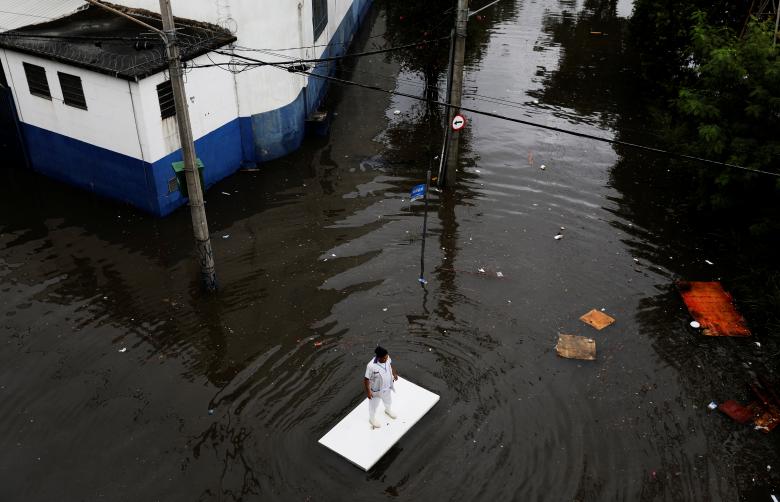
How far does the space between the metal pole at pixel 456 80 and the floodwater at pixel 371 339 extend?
68 centimetres

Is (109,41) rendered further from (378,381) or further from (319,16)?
A: (378,381)

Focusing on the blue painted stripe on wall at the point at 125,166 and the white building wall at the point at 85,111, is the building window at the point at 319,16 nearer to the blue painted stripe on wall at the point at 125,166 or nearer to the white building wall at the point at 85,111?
the blue painted stripe on wall at the point at 125,166

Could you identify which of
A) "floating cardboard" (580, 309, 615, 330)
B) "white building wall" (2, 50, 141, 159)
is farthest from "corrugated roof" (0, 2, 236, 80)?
"floating cardboard" (580, 309, 615, 330)

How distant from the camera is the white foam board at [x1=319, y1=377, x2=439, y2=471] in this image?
8.39m

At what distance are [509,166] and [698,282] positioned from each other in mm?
6200

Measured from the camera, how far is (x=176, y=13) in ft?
48.6

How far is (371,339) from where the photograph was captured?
34.9 feet

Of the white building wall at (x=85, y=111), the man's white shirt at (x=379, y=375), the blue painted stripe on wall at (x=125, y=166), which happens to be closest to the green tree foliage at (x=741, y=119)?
the man's white shirt at (x=379, y=375)

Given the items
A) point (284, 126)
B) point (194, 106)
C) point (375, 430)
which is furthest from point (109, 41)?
point (375, 430)

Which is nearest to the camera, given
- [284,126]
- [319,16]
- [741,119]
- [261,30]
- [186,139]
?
[186,139]

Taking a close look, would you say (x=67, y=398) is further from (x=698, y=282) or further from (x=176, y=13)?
(x=698, y=282)

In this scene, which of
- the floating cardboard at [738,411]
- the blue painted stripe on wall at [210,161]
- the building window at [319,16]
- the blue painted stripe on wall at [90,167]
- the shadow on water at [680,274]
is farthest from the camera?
the building window at [319,16]

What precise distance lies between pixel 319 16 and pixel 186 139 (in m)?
10.9

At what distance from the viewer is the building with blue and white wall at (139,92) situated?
13.1 meters
